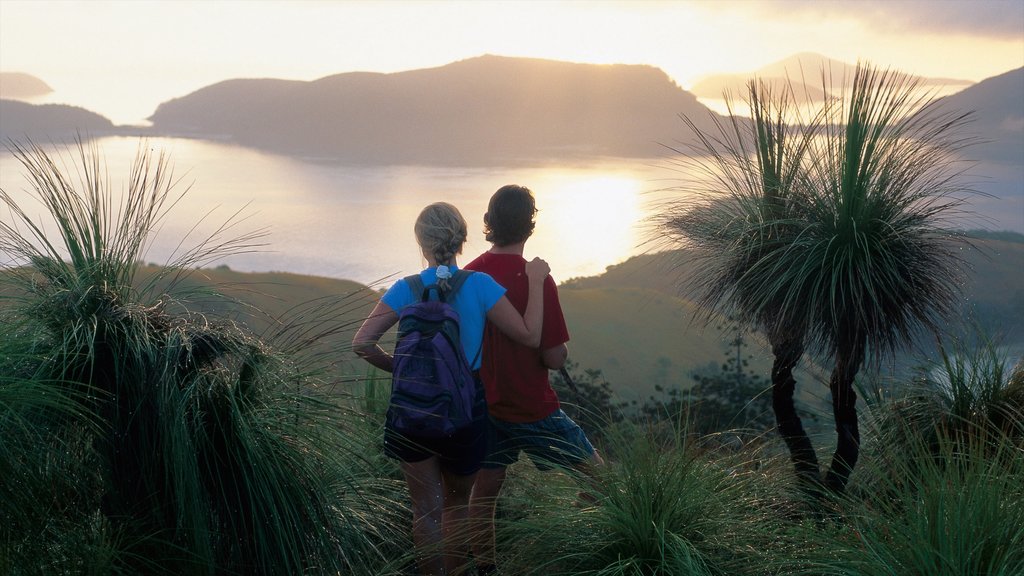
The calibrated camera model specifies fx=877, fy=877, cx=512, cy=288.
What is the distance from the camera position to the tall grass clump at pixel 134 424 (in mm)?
3107

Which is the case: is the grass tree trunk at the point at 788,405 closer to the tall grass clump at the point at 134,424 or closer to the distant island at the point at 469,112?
the tall grass clump at the point at 134,424

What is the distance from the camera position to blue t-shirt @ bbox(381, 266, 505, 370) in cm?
346

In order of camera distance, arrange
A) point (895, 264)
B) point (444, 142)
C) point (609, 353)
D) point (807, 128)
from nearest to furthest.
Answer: point (895, 264) → point (807, 128) → point (609, 353) → point (444, 142)

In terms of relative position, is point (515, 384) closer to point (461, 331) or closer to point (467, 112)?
point (461, 331)

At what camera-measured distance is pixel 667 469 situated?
3.50 metres

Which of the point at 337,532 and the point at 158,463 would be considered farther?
the point at 337,532

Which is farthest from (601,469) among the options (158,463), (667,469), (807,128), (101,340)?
(807,128)

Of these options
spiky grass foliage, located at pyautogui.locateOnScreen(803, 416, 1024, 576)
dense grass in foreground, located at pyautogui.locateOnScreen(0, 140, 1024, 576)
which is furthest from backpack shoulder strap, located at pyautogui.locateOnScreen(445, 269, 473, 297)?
spiky grass foliage, located at pyautogui.locateOnScreen(803, 416, 1024, 576)

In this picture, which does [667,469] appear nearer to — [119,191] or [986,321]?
[119,191]

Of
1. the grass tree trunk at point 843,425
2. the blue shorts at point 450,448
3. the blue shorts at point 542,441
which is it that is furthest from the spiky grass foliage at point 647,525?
the grass tree trunk at point 843,425

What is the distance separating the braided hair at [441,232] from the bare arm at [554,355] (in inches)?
22.4

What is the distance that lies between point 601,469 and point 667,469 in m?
0.26

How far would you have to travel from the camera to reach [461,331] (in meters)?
3.48

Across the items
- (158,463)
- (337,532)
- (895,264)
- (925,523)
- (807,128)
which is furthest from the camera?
(807,128)
